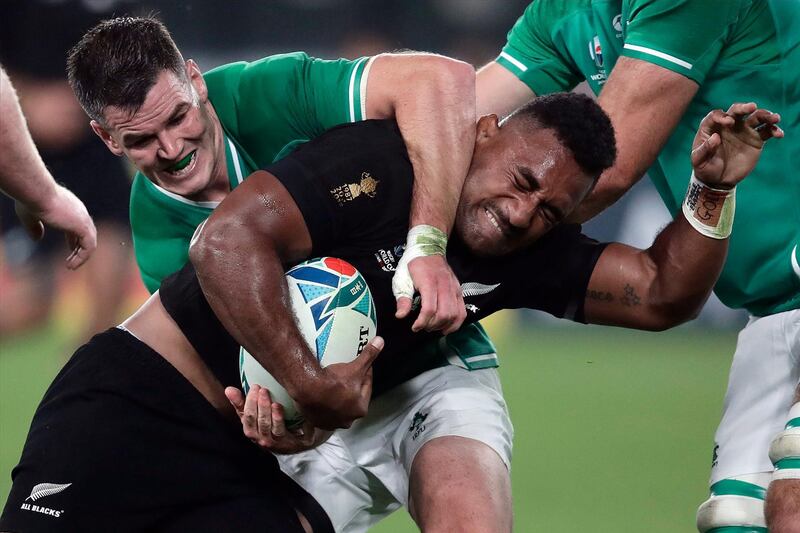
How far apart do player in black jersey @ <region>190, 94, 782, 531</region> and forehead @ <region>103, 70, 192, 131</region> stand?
0.57 m

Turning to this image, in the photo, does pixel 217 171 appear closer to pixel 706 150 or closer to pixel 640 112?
pixel 640 112

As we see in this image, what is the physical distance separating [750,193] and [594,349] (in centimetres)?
293

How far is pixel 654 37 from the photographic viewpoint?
11.5 ft

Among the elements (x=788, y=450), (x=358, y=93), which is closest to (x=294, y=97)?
(x=358, y=93)

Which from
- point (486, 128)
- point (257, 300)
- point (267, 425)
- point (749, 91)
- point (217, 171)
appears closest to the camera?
point (257, 300)

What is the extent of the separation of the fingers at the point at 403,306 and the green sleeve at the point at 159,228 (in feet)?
3.26

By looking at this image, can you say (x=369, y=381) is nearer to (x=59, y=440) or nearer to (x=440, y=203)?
(x=440, y=203)

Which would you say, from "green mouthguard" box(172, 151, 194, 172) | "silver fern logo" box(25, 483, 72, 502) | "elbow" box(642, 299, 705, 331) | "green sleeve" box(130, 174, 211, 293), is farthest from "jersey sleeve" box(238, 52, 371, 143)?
"silver fern logo" box(25, 483, 72, 502)

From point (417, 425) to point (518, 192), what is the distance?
786 mm

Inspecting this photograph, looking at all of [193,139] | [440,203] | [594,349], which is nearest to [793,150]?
[440,203]

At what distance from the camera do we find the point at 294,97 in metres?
3.64

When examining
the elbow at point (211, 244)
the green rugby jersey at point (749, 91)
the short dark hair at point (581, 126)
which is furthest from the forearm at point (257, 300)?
the green rugby jersey at point (749, 91)

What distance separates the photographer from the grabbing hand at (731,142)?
10.2 feet

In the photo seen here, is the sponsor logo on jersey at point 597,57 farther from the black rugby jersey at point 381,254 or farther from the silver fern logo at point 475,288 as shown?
the silver fern logo at point 475,288
